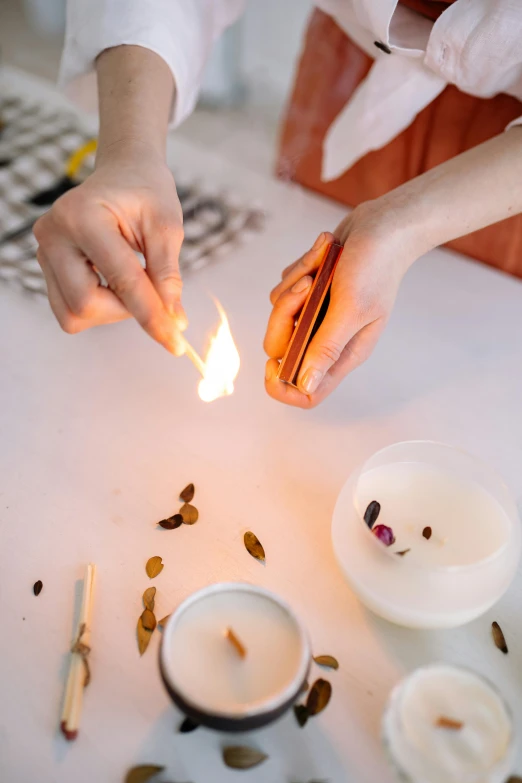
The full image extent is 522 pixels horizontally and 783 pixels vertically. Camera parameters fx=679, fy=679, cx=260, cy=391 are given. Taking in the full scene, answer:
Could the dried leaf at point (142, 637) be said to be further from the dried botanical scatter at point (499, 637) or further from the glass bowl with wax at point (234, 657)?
the dried botanical scatter at point (499, 637)

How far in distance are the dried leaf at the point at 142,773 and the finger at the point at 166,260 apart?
A: 41cm

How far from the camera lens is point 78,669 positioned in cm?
56

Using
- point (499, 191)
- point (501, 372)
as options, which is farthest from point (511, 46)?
point (501, 372)

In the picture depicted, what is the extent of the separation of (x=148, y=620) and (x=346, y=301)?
0.37 metres

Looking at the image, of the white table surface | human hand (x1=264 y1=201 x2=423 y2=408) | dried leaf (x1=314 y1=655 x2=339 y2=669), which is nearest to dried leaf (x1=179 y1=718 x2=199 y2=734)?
the white table surface

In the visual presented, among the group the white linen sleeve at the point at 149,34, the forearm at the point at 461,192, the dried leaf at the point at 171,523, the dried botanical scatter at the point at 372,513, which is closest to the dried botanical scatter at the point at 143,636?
the dried leaf at the point at 171,523

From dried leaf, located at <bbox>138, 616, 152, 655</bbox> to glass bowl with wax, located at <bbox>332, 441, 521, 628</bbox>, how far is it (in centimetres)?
18

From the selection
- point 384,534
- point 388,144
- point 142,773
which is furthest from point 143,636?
point 388,144

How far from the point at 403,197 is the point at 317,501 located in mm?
361

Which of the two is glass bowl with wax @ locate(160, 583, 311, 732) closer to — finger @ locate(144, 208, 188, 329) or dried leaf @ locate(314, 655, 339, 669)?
dried leaf @ locate(314, 655, 339, 669)

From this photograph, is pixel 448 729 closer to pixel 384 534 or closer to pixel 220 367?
pixel 384 534

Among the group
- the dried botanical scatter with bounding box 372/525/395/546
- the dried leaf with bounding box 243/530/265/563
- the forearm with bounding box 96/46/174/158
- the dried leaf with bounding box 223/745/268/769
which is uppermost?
the forearm with bounding box 96/46/174/158

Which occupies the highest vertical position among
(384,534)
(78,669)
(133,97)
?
(133,97)

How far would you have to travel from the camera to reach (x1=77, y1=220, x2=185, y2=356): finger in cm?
69
